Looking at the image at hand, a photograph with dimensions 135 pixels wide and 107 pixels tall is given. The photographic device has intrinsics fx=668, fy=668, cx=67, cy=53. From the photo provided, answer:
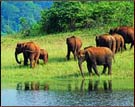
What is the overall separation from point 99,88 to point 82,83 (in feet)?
4.71

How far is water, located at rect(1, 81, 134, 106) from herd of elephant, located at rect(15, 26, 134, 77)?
187 cm

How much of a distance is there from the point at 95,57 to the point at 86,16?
54.6 ft

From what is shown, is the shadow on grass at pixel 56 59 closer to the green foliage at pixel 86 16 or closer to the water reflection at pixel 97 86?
the water reflection at pixel 97 86

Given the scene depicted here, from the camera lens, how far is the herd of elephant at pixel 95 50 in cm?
2236

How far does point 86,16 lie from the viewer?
128 feet

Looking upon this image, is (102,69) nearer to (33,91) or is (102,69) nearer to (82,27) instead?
(33,91)

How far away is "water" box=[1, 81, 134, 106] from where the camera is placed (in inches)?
631

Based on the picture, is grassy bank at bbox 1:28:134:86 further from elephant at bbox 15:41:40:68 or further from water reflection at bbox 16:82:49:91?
water reflection at bbox 16:82:49:91

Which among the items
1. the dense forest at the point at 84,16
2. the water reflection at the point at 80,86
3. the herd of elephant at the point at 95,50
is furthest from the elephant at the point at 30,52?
the dense forest at the point at 84,16

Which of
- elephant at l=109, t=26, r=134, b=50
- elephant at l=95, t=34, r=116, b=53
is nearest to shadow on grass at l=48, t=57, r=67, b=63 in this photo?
elephant at l=95, t=34, r=116, b=53

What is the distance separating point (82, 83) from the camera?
20438mm

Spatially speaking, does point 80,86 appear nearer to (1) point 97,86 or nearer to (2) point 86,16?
(1) point 97,86

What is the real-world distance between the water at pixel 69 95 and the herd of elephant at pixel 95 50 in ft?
6.13

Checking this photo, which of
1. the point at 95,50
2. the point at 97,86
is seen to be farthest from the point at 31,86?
the point at 95,50
